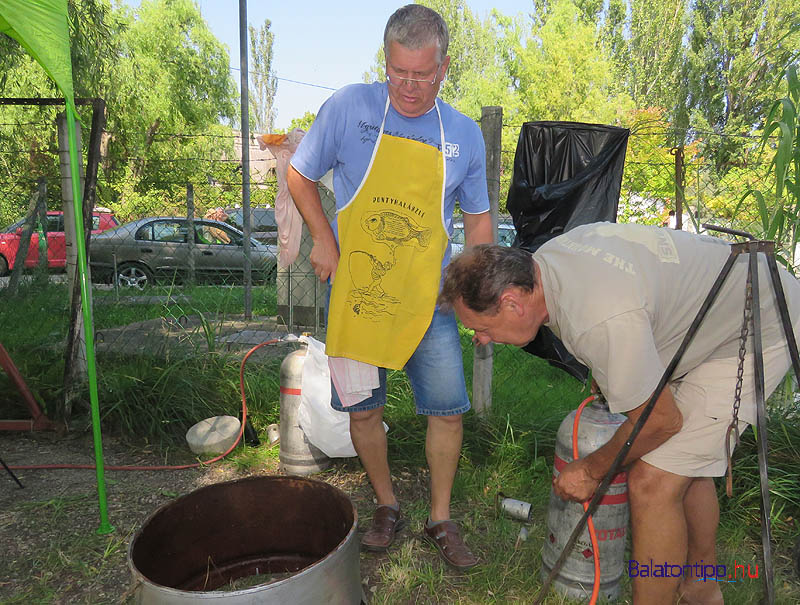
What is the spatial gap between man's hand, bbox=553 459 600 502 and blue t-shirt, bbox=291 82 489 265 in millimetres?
1010

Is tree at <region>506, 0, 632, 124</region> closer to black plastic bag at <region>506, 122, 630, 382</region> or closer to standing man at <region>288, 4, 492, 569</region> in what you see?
black plastic bag at <region>506, 122, 630, 382</region>

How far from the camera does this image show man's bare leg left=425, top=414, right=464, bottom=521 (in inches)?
87.3

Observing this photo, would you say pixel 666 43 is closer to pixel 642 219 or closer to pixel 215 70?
pixel 215 70

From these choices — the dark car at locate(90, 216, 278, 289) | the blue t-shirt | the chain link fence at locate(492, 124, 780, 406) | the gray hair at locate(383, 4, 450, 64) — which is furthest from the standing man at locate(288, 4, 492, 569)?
the dark car at locate(90, 216, 278, 289)

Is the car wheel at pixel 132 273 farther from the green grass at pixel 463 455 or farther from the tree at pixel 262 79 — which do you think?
the tree at pixel 262 79

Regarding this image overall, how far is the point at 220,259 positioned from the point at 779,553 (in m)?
8.51

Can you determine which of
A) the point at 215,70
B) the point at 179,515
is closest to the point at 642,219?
the point at 179,515

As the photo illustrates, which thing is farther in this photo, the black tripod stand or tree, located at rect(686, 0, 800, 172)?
tree, located at rect(686, 0, 800, 172)

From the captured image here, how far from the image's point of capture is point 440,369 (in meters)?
2.17

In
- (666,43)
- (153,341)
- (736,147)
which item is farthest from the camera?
(666,43)

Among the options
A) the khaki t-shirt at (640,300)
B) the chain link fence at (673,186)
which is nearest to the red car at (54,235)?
the chain link fence at (673,186)

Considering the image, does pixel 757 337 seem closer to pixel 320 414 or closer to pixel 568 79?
pixel 320 414

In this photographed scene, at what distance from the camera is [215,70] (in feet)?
57.9

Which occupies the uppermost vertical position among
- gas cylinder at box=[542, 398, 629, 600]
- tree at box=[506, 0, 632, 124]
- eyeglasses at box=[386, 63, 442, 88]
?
tree at box=[506, 0, 632, 124]
